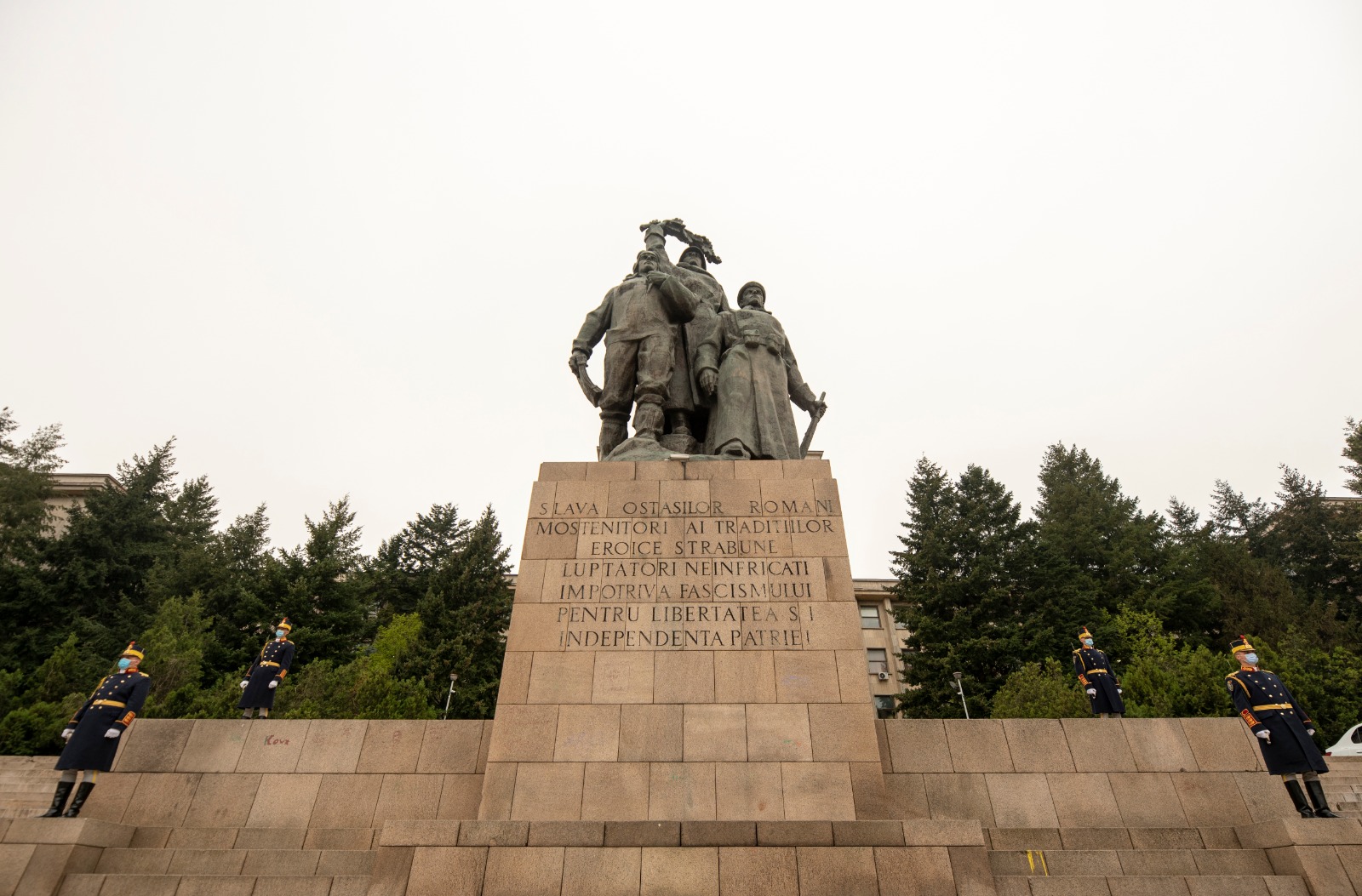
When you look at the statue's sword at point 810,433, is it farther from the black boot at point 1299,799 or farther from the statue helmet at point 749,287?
the black boot at point 1299,799

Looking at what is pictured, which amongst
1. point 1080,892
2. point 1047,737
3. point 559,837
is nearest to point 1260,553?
point 1047,737

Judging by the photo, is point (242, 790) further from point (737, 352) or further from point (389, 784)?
point (737, 352)

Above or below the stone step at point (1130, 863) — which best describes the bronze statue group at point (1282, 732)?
above

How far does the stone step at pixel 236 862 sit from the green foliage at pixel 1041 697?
14667 millimetres

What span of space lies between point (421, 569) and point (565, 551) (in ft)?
108

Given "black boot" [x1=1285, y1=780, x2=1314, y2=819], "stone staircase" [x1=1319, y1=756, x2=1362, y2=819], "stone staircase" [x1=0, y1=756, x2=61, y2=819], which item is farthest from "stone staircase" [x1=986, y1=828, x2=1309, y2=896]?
"stone staircase" [x1=0, y1=756, x2=61, y2=819]

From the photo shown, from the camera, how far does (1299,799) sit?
21.2 feet

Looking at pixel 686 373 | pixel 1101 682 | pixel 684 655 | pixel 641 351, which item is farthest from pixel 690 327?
pixel 1101 682

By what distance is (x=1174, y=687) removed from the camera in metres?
20.1

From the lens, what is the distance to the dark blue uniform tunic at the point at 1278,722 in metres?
6.56

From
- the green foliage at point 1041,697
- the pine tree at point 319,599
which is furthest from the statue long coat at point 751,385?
the pine tree at point 319,599

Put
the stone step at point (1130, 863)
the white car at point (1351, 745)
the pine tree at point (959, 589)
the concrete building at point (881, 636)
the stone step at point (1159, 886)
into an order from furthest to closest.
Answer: the concrete building at point (881, 636), the pine tree at point (959, 589), the white car at point (1351, 745), the stone step at point (1130, 863), the stone step at point (1159, 886)

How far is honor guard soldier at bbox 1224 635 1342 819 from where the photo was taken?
6.53 meters

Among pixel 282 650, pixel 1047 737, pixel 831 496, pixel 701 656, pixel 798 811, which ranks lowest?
pixel 798 811
